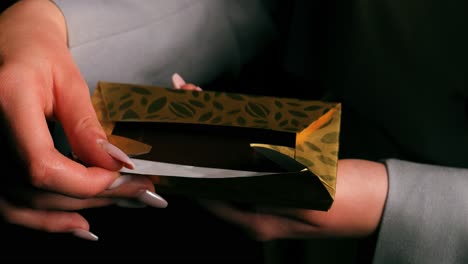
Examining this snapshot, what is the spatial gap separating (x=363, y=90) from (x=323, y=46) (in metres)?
0.08

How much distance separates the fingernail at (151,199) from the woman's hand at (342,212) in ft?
0.13

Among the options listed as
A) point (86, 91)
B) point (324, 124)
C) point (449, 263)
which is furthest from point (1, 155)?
point (449, 263)

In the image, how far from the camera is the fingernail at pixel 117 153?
0.33 m

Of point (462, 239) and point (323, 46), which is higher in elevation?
point (323, 46)

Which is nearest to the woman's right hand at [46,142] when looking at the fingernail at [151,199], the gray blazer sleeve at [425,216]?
the fingernail at [151,199]

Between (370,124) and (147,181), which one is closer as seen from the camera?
(147,181)

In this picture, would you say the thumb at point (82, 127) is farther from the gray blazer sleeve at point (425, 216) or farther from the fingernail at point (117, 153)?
the gray blazer sleeve at point (425, 216)

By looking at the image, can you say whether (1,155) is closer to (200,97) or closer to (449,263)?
(200,97)

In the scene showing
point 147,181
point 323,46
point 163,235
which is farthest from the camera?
point 163,235

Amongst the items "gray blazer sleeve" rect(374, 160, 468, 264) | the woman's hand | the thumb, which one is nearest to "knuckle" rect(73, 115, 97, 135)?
the thumb

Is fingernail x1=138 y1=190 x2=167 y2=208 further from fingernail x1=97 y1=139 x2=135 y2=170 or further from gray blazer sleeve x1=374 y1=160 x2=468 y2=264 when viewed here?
gray blazer sleeve x1=374 y1=160 x2=468 y2=264

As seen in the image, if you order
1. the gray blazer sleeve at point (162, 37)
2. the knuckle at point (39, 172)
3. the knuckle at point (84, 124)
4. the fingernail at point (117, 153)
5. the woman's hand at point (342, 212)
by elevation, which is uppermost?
the gray blazer sleeve at point (162, 37)

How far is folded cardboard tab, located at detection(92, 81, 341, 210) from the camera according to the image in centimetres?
34

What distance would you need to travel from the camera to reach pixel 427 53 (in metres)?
0.51
